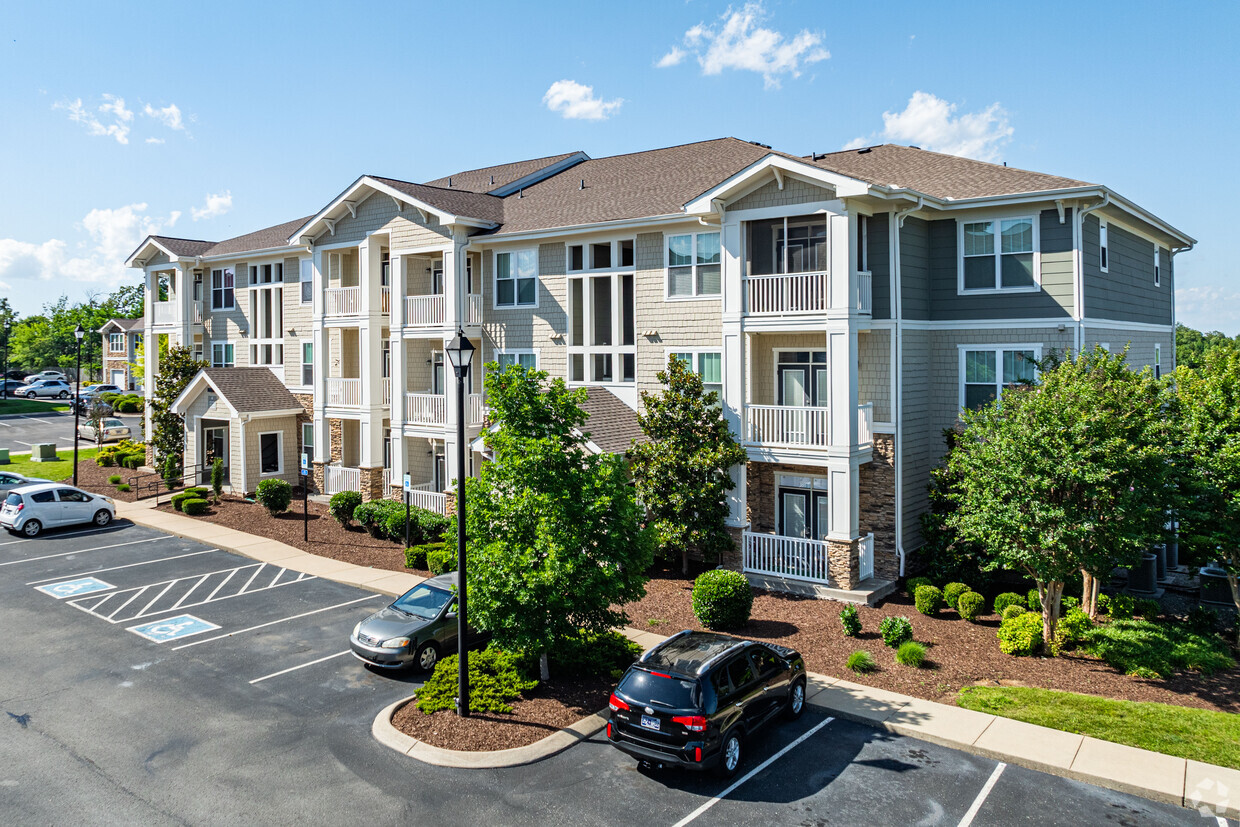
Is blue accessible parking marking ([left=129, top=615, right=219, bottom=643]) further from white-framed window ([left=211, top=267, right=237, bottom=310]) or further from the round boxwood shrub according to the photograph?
white-framed window ([left=211, top=267, right=237, bottom=310])

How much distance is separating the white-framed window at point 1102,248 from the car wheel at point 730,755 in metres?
17.4

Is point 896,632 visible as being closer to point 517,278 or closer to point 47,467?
point 517,278

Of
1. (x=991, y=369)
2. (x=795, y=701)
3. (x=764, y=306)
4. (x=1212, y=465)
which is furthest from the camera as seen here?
(x=991, y=369)

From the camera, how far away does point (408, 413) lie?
95.9ft

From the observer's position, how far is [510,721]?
13.2 m

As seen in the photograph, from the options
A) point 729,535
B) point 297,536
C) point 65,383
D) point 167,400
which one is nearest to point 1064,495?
point 729,535

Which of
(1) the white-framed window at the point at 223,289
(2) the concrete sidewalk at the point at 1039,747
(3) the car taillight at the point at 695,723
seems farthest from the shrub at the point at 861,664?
(1) the white-framed window at the point at 223,289

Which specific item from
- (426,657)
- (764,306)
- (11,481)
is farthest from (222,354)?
(426,657)

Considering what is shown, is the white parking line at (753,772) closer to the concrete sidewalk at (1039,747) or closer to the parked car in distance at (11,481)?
the concrete sidewalk at (1039,747)

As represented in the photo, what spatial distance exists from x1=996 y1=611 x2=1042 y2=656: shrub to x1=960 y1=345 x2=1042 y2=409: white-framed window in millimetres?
6620

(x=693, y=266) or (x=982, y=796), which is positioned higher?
(x=693, y=266)

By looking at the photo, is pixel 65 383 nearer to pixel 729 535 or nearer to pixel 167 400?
pixel 167 400

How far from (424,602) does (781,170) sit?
13.3 meters

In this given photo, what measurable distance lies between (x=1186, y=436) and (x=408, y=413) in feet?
73.2
